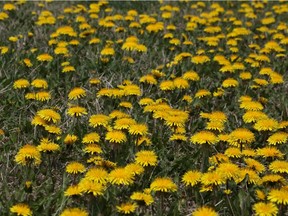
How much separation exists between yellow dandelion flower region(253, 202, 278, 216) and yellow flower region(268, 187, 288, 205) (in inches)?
1.6

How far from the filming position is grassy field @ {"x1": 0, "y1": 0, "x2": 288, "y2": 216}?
322 cm

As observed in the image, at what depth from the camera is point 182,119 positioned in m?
3.92

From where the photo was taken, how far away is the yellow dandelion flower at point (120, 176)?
3.10 meters

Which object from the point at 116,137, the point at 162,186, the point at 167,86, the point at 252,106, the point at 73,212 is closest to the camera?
the point at 73,212

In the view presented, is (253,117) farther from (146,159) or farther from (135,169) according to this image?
(135,169)

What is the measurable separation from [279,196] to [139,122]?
167 cm

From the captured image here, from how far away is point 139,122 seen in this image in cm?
440

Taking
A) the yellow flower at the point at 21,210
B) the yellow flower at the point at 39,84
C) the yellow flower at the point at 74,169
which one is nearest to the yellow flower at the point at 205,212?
the yellow flower at the point at 74,169

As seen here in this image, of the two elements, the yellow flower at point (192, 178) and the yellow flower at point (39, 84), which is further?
the yellow flower at point (39, 84)

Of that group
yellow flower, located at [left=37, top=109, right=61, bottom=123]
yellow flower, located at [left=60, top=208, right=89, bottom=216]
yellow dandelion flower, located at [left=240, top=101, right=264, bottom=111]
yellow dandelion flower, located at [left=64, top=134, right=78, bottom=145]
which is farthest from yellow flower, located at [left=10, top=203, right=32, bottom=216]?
yellow dandelion flower, located at [left=240, top=101, right=264, bottom=111]

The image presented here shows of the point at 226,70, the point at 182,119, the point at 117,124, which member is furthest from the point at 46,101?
the point at 226,70

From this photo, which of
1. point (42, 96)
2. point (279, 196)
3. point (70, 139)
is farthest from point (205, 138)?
point (42, 96)

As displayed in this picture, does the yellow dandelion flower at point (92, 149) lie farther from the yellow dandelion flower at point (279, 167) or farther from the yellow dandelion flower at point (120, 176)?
the yellow dandelion flower at point (279, 167)

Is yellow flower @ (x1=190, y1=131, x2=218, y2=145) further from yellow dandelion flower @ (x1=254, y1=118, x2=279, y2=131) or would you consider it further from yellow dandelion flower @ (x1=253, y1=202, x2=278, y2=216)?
yellow dandelion flower @ (x1=253, y1=202, x2=278, y2=216)
